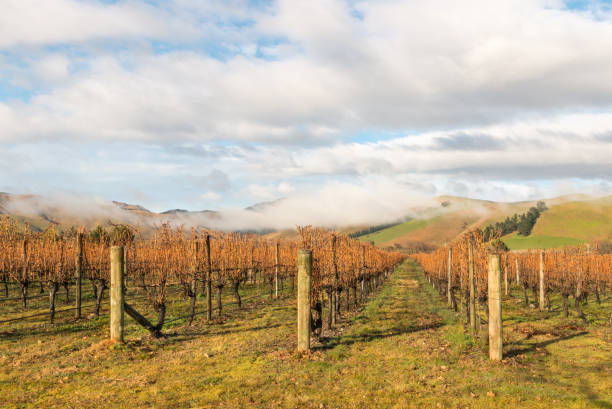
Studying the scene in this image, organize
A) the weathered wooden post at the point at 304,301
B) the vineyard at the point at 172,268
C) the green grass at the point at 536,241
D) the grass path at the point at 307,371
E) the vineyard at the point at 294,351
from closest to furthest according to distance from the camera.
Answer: the grass path at the point at 307,371 < the vineyard at the point at 294,351 < the weathered wooden post at the point at 304,301 < the vineyard at the point at 172,268 < the green grass at the point at 536,241

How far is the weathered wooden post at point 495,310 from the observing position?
9.89m

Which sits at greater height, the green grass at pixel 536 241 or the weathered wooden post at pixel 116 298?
the weathered wooden post at pixel 116 298

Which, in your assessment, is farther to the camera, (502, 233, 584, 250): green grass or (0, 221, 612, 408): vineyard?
(502, 233, 584, 250): green grass

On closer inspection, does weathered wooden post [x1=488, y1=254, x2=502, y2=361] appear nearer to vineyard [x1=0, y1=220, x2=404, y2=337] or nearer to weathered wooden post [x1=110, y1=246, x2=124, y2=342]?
vineyard [x1=0, y1=220, x2=404, y2=337]

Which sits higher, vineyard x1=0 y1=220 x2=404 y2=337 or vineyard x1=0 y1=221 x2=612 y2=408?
vineyard x1=0 y1=220 x2=404 y2=337

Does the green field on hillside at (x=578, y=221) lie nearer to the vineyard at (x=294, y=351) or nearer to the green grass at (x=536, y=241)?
the green grass at (x=536, y=241)

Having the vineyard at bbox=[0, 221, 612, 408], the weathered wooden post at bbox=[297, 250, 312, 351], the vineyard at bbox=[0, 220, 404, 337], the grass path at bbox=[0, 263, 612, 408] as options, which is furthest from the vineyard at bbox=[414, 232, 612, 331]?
the weathered wooden post at bbox=[297, 250, 312, 351]

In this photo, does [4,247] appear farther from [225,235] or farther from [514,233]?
[514,233]

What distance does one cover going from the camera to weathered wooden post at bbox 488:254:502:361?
989 cm

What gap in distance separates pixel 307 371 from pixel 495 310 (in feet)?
16.5

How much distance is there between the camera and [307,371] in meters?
8.99

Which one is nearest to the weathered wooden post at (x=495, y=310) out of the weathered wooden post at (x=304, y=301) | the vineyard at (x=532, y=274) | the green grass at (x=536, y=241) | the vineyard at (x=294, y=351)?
the vineyard at (x=294, y=351)

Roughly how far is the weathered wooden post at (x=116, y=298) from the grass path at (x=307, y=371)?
451mm

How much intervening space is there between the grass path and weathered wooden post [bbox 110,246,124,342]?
451mm
